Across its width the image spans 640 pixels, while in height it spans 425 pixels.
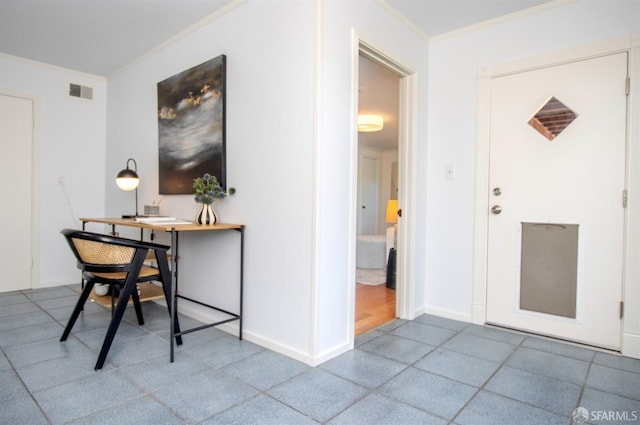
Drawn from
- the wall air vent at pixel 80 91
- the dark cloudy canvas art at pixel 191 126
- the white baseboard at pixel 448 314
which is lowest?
the white baseboard at pixel 448 314

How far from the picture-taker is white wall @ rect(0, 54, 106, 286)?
379 cm

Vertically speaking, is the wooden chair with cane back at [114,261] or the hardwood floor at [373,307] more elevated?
the wooden chair with cane back at [114,261]

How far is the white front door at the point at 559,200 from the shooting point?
7.59 feet

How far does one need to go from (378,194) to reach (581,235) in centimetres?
618

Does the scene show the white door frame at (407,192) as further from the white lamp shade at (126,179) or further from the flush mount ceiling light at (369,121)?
the white lamp shade at (126,179)

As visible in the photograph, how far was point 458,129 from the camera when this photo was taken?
2.90 metres

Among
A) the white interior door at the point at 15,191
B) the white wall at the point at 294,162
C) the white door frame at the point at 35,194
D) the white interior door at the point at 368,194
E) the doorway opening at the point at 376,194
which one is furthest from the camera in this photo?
the white interior door at the point at 368,194

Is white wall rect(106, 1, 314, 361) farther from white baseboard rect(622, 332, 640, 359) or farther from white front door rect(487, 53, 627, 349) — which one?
white baseboard rect(622, 332, 640, 359)

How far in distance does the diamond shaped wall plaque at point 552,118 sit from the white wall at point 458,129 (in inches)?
15.0

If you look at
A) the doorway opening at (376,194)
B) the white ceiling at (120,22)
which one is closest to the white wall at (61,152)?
the white ceiling at (120,22)

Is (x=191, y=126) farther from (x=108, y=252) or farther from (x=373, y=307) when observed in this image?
(x=373, y=307)

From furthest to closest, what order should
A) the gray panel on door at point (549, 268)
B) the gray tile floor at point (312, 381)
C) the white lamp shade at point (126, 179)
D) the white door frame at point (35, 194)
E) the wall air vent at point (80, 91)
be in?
the wall air vent at point (80, 91) → the white door frame at point (35, 194) → the white lamp shade at point (126, 179) → the gray panel on door at point (549, 268) → the gray tile floor at point (312, 381)

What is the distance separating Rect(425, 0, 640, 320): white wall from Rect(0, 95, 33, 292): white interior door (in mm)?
4034

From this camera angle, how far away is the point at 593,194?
2365 millimetres
